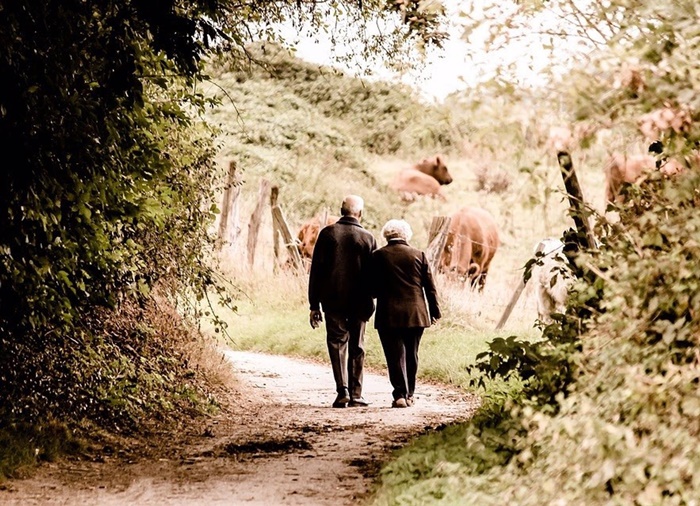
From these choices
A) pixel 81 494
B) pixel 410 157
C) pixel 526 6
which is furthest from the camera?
pixel 410 157

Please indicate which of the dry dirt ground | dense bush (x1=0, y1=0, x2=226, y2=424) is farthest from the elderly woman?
dense bush (x1=0, y1=0, x2=226, y2=424)

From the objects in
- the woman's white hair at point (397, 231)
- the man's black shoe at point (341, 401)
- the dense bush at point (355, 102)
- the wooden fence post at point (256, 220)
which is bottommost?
the man's black shoe at point (341, 401)

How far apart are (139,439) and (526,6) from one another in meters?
4.94

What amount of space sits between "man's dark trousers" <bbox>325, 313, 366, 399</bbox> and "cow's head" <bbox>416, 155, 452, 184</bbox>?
24.5 metres

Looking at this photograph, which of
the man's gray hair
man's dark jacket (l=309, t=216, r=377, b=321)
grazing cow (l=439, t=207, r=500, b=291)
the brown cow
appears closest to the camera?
the brown cow

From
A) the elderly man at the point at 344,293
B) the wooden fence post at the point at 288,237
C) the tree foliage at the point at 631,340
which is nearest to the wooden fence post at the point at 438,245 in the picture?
the wooden fence post at the point at 288,237

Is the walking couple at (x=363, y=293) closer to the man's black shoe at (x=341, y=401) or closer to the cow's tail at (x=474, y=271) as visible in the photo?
the man's black shoe at (x=341, y=401)

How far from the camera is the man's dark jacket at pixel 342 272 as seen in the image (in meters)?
10.0

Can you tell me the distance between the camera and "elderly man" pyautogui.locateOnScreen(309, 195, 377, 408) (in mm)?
10023

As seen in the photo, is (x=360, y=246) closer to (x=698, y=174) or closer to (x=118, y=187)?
(x=118, y=187)

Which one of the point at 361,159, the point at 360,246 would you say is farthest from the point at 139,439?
the point at 361,159

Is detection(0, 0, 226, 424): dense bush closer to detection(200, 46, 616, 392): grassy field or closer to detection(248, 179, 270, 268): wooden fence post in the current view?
detection(200, 46, 616, 392): grassy field

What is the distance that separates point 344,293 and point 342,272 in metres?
0.22

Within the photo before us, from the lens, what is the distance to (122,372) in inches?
330
